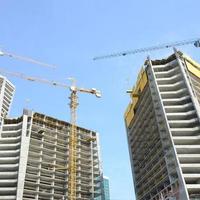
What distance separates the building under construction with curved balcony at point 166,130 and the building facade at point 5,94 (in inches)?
2392

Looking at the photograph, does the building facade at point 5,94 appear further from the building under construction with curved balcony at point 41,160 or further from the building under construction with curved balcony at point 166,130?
the building under construction with curved balcony at point 166,130

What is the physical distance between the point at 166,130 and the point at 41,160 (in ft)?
159

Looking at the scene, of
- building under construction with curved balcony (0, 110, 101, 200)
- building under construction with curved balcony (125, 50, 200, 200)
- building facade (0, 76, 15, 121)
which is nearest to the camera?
building under construction with curved balcony (125, 50, 200, 200)

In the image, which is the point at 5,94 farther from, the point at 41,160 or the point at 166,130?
the point at 166,130

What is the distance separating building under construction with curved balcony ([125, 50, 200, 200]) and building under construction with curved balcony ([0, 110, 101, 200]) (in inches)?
776

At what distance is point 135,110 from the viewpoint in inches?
4938

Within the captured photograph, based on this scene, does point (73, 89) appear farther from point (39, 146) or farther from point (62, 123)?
point (39, 146)

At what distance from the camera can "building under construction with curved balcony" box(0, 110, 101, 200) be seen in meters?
108

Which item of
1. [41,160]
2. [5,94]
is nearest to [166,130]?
[41,160]

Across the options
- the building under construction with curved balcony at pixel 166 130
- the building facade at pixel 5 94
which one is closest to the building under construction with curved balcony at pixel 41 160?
the building under construction with curved balcony at pixel 166 130

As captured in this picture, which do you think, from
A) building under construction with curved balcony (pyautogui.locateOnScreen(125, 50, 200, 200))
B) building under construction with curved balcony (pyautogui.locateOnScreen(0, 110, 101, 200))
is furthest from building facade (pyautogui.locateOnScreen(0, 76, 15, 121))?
building under construction with curved balcony (pyautogui.locateOnScreen(125, 50, 200, 200))

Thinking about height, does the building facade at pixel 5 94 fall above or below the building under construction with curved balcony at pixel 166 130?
above

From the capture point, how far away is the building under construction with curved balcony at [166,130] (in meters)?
87.1

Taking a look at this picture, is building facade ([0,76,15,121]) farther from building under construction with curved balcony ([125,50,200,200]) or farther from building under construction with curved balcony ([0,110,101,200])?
building under construction with curved balcony ([125,50,200,200])
